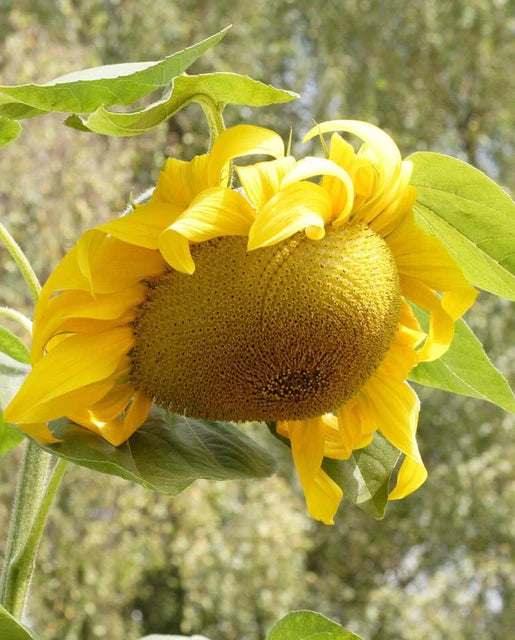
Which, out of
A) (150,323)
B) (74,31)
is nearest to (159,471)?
(150,323)

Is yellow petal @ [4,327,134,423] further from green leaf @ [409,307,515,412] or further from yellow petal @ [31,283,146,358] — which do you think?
green leaf @ [409,307,515,412]

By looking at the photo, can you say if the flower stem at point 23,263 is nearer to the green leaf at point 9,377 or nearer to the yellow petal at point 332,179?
the green leaf at point 9,377

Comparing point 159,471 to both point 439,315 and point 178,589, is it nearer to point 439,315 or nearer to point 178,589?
point 439,315

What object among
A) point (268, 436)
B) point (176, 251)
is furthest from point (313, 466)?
point (268, 436)

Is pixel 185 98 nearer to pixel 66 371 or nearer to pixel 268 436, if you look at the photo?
pixel 66 371

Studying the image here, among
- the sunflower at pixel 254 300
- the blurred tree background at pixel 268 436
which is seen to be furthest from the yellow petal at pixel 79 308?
the blurred tree background at pixel 268 436
